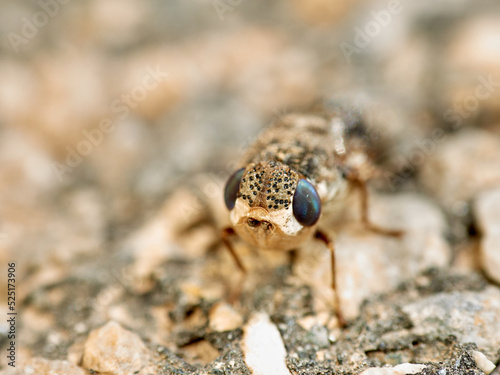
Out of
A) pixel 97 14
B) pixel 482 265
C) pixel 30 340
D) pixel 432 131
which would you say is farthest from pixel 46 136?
pixel 482 265

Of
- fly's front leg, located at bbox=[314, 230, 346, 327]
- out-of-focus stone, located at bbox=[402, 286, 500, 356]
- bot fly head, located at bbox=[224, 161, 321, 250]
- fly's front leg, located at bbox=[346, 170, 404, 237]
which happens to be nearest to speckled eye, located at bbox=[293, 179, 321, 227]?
bot fly head, located at bbox=[224, 161, 321, 250]

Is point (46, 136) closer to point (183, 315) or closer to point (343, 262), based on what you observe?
point (183, 315)

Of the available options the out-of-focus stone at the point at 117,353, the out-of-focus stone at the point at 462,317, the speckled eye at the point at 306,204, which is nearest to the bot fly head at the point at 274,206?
the speckled eye at the point at 306,204

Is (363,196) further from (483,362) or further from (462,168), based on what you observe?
(483,362)

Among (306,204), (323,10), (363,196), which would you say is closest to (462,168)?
(363,196)

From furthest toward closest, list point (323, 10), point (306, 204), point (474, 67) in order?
point (323, 10), point (474, 67), point (306, 204)
